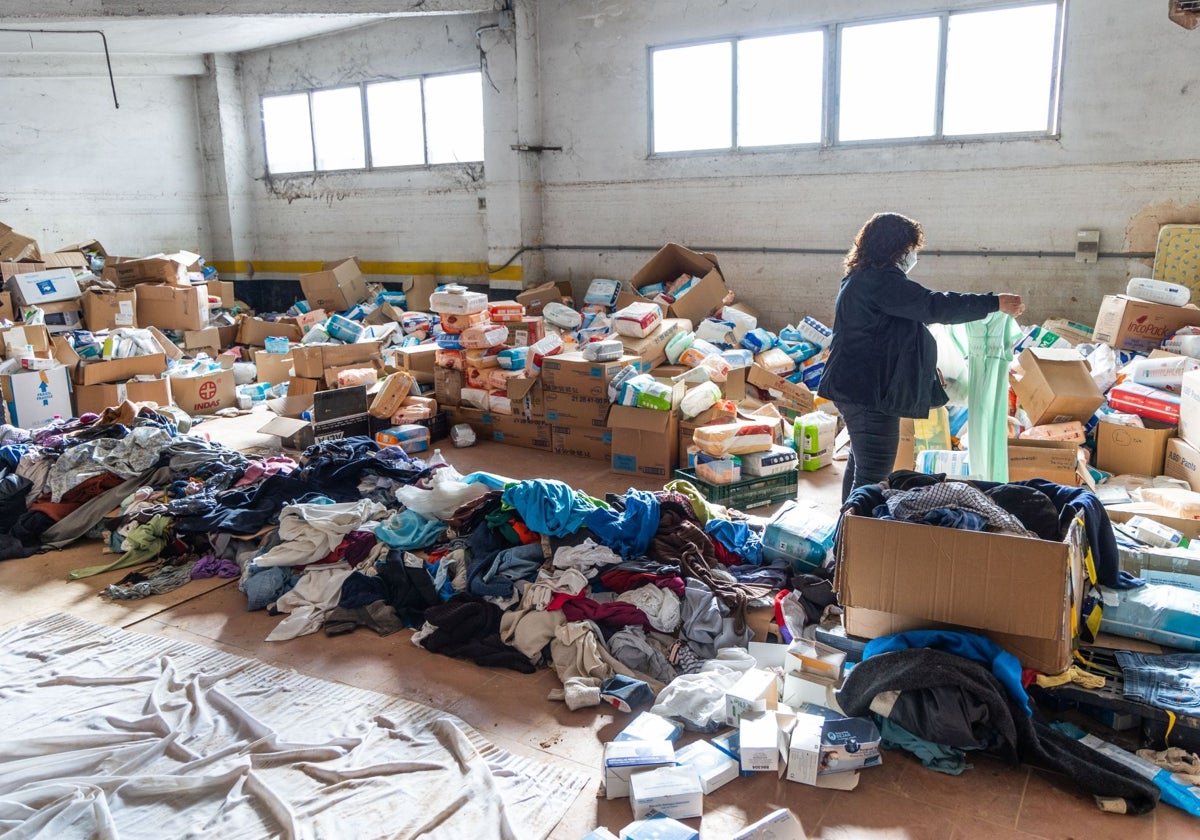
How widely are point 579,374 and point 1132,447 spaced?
3203 mm

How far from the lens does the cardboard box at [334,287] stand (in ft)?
31.2

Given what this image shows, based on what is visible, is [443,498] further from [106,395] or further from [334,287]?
[334,287]

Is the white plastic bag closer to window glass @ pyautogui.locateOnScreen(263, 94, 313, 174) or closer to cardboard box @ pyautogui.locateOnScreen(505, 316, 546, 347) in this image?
cardboard box @ pyautogui.locateOnScreen(505, 316, 546, 347)

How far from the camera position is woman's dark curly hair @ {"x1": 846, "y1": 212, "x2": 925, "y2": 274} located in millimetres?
3137

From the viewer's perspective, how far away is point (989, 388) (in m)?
3.57

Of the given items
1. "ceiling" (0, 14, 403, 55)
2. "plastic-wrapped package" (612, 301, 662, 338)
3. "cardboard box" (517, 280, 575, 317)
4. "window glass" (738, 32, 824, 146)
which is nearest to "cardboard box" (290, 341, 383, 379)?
"cardboard box" (517, 280, 575, 317)

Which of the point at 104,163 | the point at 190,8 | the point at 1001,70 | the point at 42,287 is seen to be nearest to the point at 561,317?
the point at 190,8

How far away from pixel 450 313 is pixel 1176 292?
15.9 feet

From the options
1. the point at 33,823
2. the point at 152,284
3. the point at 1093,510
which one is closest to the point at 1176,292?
the point at 1093,510

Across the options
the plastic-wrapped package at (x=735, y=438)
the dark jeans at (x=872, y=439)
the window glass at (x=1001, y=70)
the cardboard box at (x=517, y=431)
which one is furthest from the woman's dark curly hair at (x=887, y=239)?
the window glass at (x=1001, y=70)

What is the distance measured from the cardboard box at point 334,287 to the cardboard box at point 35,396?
345 centimetres

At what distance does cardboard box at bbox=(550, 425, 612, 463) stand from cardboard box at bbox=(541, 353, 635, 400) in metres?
0.25

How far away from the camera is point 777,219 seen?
24.1ft

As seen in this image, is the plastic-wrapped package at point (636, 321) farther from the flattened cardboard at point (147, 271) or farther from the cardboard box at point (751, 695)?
the flattened cardboard at point (147, 271)
